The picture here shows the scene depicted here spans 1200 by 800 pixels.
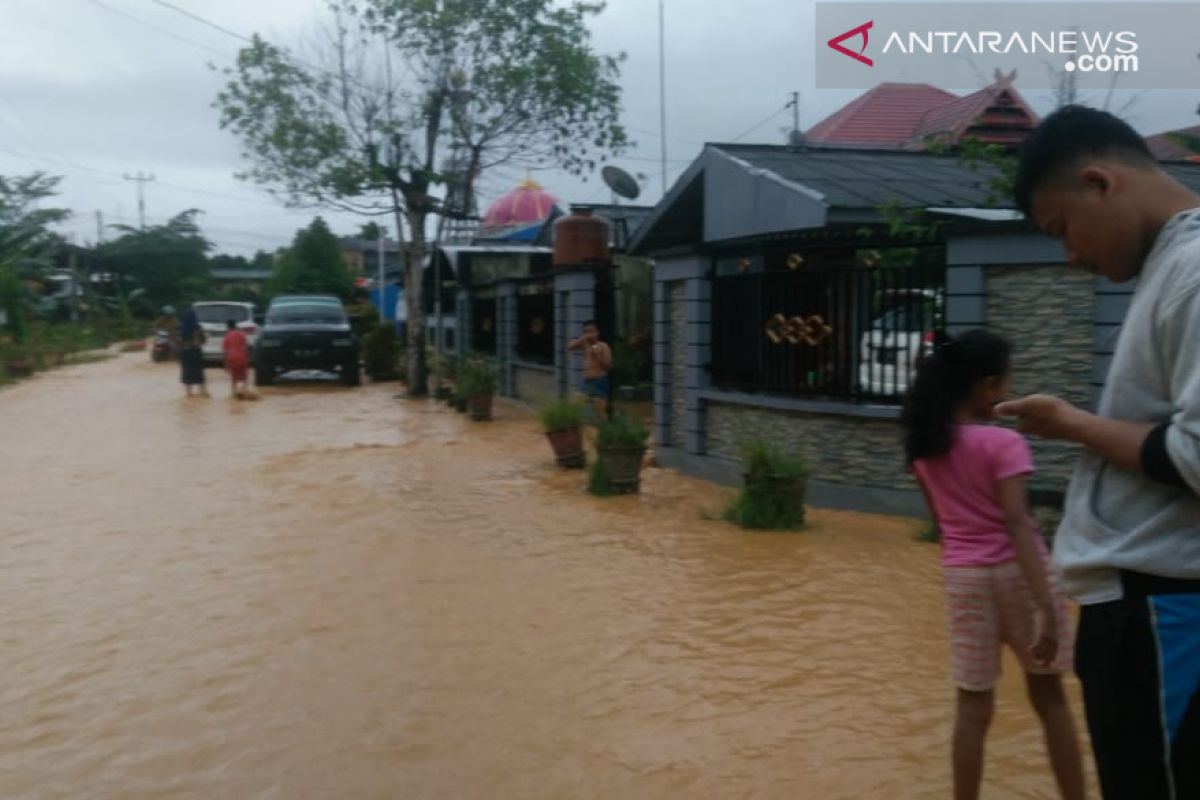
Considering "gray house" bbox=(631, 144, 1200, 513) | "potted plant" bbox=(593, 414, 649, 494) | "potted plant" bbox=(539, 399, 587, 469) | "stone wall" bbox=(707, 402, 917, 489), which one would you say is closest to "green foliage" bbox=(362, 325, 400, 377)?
"gray house" bbox=(631, 144, 1200, 513)

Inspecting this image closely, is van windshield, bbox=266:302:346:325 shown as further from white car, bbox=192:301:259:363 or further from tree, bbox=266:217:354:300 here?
tree, bbox=266:217:354:300

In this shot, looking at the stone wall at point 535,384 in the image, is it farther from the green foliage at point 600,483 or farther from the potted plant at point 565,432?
the green foliage at point 600,483

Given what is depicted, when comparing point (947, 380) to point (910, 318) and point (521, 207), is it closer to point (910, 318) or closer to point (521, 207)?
point (910, 318)

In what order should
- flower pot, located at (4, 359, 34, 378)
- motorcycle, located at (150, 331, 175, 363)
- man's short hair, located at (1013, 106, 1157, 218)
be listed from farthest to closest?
motorcycle, located at (150, 331, 175, 363) < flower pot, located at (4, 359, 34, 378) < man's short hair, located at (1013, 106, 1157, 218)

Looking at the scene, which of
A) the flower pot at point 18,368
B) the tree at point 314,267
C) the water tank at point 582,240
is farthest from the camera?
the tree at point 314,267

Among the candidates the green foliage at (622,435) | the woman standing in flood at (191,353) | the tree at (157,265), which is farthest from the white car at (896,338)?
the tree at (157,265)

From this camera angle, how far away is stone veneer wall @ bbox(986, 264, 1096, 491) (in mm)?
8219

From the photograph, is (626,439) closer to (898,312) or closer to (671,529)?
(671,529)

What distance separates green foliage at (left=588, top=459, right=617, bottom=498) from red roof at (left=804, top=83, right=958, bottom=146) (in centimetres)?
1423

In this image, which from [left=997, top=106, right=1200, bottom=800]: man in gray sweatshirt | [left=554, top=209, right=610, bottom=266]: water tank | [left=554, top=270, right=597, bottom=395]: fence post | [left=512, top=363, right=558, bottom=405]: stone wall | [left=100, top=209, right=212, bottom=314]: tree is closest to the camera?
[left=997, top=106, right=1200, bottom=800]: man in gray sweatshirt

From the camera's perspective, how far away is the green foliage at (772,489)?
919cm

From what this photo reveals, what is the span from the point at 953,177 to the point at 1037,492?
16.4 ft

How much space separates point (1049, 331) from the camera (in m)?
8.40

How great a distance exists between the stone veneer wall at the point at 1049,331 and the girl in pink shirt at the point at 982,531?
15.7 ft
